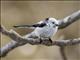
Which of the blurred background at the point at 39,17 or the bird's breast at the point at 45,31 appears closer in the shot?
the bird's breast at the point at 45,31

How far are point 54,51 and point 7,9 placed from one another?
0.31 m

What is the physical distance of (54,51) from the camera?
122 centimetres

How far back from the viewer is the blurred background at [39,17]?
1192 mm

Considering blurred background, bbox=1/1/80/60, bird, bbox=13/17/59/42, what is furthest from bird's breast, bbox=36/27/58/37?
blurred background, bbox=1/1/80/60

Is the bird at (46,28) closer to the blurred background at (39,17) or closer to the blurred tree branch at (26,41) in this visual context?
the blurred tree branch at (26,41)

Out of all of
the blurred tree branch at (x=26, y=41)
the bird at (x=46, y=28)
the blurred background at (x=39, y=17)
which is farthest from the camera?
the blurred background at (x=39, y=17)

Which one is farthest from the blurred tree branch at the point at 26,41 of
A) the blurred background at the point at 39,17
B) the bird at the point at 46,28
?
the blurred background at the point at 39,17

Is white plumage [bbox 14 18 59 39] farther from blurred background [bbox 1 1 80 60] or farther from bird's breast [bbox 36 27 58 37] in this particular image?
blurred background [bbox 1 1 80 60]

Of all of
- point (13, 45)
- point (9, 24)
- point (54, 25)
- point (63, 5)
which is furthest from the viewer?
point (63, 5)

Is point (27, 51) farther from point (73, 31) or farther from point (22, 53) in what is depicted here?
point (73, 31)

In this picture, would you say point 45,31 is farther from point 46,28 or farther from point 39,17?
point 39,17

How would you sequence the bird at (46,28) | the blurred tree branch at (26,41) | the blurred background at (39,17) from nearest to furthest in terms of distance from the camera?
1. the blurred tree branch at (26,41)
2. the bird at (46,28)
3. the blurred background at (39,17)

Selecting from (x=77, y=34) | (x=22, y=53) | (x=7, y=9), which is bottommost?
(x=22, y=53)

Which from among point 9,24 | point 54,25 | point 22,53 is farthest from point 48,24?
point 22,53
